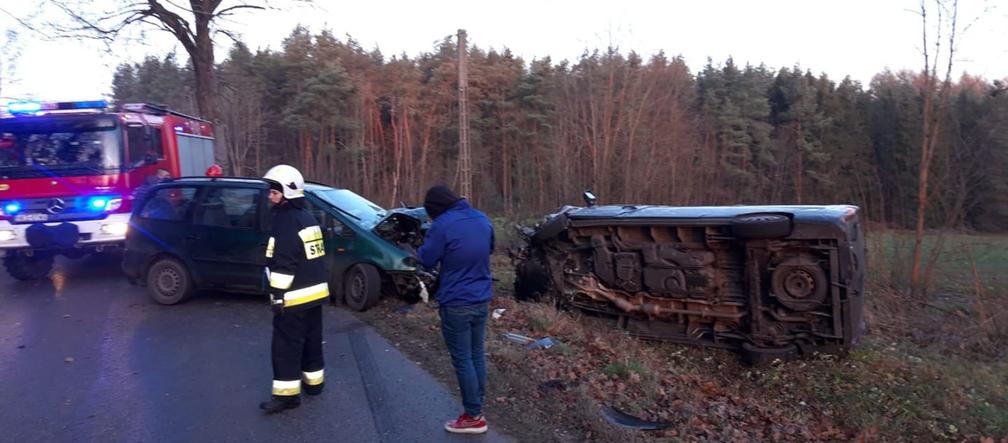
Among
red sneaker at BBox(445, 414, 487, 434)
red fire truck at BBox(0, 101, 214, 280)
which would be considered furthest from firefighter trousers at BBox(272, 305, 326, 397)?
red fire truck at BBox(0, 101, 214, 280)

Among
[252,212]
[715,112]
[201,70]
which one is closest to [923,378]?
[252,212]

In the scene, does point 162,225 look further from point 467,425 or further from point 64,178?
point 467,425

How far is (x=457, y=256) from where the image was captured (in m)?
4.85

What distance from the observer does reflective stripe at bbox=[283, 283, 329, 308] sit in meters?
5.21

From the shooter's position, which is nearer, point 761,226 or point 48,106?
point 761,226

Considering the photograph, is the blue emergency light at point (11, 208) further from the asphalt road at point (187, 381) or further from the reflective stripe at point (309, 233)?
the reflective stripe at point (309, 233)

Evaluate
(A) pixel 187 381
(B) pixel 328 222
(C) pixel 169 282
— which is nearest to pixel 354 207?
(B) pixel 328 222

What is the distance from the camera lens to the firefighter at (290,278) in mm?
5211

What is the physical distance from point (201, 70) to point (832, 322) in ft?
58.4

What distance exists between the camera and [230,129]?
3434cm

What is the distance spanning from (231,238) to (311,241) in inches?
180

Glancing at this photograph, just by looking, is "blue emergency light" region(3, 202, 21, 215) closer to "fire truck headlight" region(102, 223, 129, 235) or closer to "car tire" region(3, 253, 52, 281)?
"car tire" region(3, 253, 52, 281)

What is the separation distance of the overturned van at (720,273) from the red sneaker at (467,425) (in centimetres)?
381

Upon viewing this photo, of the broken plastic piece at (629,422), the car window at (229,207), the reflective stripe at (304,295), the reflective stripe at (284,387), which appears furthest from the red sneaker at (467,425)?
the car window at (229,207)
